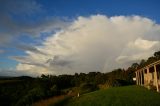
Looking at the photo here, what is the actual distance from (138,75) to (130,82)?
6125 mm

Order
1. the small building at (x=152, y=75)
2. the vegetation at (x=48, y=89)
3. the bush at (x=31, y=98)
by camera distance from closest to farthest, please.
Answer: the small building at (x=152, y=75) < the bush at (x=31, y=98) < the vegetation at (x=48, y=89)

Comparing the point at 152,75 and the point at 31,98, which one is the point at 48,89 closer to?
the point at 31,98

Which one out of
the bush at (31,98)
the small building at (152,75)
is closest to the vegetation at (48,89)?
the bush at (31,98)

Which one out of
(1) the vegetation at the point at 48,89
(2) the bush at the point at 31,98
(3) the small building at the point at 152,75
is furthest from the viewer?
(1) the vegetation at the point at 48,89

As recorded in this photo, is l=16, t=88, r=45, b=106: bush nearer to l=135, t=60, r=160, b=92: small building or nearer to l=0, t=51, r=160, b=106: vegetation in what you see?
l=0, t=51, r=160, b=106: vegetation

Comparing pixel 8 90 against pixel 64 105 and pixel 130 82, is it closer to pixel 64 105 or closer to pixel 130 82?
pixel 130 82

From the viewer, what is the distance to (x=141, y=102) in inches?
912

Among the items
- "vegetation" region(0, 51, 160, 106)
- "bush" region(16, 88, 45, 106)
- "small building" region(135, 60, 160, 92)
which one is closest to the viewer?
"small building" region(135, 60, 160, 92)

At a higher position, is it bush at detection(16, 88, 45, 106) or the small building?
the small building

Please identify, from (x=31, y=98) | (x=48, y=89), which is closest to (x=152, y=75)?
(x=31, y=98)

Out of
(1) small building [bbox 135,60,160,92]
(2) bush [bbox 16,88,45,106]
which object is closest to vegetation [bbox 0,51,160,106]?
(2) bush [bbox 16,88,45,106]

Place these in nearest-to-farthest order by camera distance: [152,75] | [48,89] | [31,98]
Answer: [152,75] → [31,98] → [48,89]

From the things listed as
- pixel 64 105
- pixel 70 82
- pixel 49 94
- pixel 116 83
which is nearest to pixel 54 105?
pixel 64 105

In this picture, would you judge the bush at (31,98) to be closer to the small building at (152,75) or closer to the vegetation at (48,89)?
the vegetation at (48,89)
